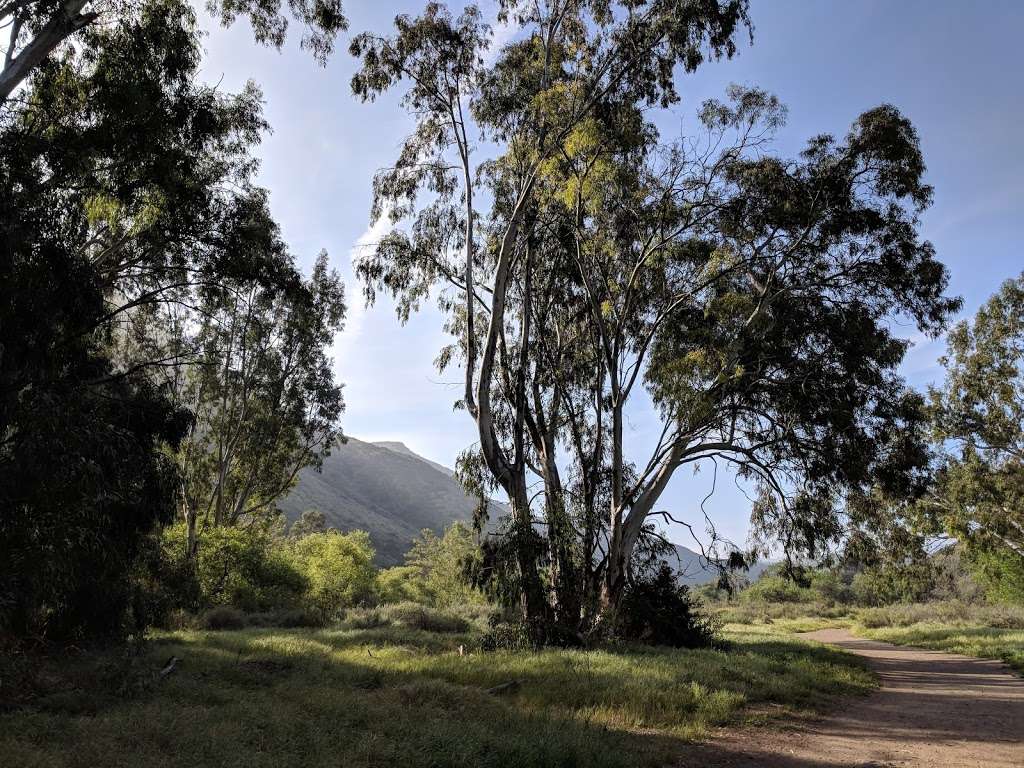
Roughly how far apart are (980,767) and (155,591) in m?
16.0

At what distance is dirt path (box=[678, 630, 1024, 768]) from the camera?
574cm

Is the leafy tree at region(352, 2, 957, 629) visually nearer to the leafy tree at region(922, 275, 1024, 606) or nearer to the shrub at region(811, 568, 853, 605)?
the leafy tree at region(922, 275, 1024, 606)

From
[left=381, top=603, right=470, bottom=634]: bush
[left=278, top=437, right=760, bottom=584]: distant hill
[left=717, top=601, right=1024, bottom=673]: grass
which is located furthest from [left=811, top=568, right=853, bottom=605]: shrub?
[left=381, top=603, right=470, bottom=634]: bush

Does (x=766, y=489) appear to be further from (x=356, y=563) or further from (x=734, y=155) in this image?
(x=356, y=563)

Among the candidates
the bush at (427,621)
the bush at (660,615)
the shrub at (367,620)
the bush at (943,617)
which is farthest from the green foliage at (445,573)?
the bush at (943,617)

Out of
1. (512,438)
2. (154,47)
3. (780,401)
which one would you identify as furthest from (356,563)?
(154,47)

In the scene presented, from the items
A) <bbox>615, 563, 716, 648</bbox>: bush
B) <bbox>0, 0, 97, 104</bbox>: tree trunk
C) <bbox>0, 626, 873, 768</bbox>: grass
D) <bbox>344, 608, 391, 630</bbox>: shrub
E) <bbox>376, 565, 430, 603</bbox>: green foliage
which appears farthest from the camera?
<bbox>376, 565, 430, 603</bbox>: green foliage

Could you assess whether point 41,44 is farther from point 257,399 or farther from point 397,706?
point 257,399

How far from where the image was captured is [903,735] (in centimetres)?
692

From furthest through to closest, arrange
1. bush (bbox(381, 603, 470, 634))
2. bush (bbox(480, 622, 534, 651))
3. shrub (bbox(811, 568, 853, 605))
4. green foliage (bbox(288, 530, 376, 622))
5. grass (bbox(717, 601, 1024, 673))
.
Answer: shrub (bbox(811, 568, 853, 605)) → green foliage (bbox(288, 530, 376, 622)) → bush (bbox(381, 603, 470, 634)) → grass (bbox(717, 601, 1024, 673)) → bush (bbox(480, 622, 534, 651))

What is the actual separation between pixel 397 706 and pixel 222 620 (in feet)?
44.9

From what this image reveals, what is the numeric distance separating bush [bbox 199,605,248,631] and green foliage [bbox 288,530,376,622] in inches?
178

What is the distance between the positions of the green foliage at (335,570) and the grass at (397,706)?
1314 cm

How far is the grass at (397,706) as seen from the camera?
484cm
